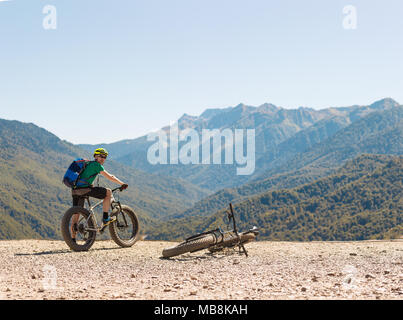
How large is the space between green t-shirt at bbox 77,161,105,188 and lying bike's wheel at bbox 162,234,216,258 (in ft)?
11.8

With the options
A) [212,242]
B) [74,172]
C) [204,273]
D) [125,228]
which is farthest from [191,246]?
[74,172]

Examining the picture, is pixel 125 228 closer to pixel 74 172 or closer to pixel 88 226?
pixel 88 226

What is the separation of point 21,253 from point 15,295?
22.9 ft

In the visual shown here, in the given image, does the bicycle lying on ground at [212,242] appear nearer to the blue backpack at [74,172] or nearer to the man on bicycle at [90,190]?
the man on bicycle at [90,190]

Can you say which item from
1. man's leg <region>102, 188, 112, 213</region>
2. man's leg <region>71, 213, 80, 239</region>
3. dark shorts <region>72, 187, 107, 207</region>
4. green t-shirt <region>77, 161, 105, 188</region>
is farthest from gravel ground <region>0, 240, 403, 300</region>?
green t-shirt <region>77, 161, 105, 188</region>

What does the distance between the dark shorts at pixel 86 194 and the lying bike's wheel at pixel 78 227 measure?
19.0 inches

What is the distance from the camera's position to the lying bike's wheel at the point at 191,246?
44.9 feet

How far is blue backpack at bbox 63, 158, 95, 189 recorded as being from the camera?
14164mm

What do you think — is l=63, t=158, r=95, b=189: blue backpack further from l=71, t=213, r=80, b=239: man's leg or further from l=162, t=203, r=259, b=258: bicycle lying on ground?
l=162, t=203, r=259, b=258: bicycle lying on ground

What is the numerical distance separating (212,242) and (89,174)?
490cm

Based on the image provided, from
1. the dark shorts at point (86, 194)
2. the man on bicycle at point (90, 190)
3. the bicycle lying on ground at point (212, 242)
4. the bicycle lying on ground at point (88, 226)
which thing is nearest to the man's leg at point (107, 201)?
the man on bicycle at point (90, 190)
